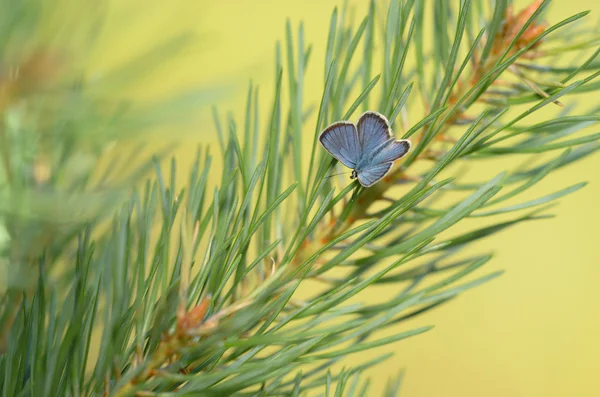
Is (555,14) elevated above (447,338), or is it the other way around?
(555,14)

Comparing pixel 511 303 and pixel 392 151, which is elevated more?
pixel 511 303

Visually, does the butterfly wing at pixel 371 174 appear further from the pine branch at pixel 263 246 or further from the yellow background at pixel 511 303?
the yellow background at pixel 511 303

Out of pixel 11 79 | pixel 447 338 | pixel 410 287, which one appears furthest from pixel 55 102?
pixel 447 338

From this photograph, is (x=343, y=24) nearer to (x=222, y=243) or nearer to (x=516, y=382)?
(x=222, y=243)

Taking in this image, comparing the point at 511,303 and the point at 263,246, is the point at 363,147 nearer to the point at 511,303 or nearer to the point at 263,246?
the point at 263,246

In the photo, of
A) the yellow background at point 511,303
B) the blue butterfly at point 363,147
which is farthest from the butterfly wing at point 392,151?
the yellow background at point 511,303

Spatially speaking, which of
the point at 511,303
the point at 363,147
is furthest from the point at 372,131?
the point at 511,303

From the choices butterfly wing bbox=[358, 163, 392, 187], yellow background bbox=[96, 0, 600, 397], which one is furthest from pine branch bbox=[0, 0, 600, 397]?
yellow background bbox=[96, 0, 600, 397]
